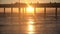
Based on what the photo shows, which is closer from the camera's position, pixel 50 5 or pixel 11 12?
pixel 50 5

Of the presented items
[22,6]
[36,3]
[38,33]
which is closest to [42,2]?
[36,3]

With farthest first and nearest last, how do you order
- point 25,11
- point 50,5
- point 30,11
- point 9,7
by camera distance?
1. point 30,11
2. point 25,11
3. point 9,7
4. point 50,5

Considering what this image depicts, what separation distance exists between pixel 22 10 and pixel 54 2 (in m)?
5.82

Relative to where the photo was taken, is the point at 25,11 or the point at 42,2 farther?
the point at 25,11

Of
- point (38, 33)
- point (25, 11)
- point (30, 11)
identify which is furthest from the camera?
point (30, 11)

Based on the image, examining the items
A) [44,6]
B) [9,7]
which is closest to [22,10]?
[9,7]

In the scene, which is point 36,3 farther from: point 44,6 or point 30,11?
point 30,11

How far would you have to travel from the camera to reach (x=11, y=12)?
34.6 m

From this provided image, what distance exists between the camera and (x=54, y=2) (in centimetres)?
3072

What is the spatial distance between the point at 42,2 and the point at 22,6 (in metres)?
3.12

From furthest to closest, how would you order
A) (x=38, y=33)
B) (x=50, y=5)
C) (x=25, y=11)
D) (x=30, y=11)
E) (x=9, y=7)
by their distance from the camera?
(x=30, y=11), (x=25, y=11), (x=9, y=7), (x=50, y=5), (x=38, y=33)

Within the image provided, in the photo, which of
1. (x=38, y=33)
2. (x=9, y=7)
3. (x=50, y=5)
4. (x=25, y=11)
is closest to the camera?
(x=38, y=33)

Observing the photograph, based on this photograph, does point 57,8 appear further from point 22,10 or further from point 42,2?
point 22,10

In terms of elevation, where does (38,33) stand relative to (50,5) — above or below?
below
